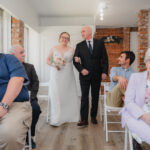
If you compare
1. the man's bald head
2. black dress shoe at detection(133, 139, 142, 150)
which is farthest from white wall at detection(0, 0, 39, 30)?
black dress shoe at detection(133, 139, 142, 150)

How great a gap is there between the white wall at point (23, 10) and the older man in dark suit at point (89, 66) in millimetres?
1739

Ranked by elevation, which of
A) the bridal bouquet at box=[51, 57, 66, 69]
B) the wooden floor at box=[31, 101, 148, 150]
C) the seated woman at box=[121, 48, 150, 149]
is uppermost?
the bridal bouquet at box=[51, 57, 66, 69]

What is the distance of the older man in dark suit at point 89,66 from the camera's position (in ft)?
11.1

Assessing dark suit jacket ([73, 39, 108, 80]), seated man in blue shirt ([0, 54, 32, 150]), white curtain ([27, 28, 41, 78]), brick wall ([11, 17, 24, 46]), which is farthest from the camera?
white curtain ([27, 28, 41, 78])

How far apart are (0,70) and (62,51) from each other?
7.50ft

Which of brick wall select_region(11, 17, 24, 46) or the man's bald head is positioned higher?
brick wall select_region(11, 17, 24, 46)

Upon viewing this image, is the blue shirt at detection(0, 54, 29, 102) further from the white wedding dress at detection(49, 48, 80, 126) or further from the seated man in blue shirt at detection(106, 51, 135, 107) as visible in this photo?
the white wedding dress at detection(49, 48, 80, 126)

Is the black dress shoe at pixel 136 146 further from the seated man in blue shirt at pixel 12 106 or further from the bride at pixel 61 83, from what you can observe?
the bride at pixel 61 83

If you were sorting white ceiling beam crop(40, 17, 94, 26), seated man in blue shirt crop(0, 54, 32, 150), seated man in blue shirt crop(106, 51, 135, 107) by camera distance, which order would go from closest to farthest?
1. seated man in blue shirt crop(0, 54, 32, 150)
2. seated man in blue shirt crop(106, 51, 135, 107)
3. white ceiling beam crop(40, 17, 94, 26)

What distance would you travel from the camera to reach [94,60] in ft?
11.2

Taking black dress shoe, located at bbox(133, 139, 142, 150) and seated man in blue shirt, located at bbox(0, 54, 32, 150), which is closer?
seated man in blue shirt, located at bbox(0, 54, 32, 150)

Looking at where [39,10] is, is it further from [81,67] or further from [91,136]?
[91,136]

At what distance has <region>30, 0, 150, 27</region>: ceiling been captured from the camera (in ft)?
16.2

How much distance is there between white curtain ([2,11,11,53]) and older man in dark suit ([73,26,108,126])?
208cm
